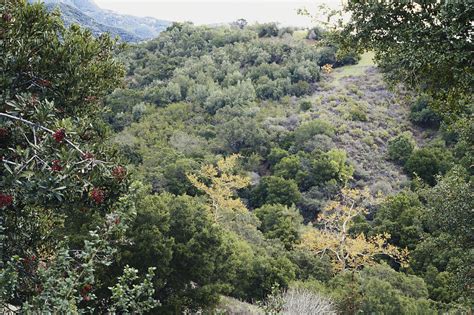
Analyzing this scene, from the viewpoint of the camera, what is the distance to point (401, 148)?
4400 cm

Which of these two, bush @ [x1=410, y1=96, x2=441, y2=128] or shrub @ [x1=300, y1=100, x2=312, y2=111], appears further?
shrub @ [x1=300, y1=100, x2=312, y2=111]

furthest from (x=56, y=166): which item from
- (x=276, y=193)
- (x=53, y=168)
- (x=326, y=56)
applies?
(x=326, y=56)

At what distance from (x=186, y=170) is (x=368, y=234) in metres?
15.6

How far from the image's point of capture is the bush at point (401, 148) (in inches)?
1726

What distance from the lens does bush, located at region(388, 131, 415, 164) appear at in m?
43.8

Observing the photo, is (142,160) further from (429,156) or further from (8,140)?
(8,140)

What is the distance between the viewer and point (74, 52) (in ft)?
20.4

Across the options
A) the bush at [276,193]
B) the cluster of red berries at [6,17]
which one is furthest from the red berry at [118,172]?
the bush at [276,193]

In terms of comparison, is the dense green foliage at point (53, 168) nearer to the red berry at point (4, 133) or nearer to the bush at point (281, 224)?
the red berry at point (4, 133)

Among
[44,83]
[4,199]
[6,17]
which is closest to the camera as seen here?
[4,199]

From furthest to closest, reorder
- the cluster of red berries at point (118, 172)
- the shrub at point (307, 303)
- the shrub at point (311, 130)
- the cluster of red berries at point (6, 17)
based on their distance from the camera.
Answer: the shrub at point (311, 130) → the shrub at point (307, 303) → the cluster of red berries at point (6, 17) → the cluster of red berries at point (118, 172)

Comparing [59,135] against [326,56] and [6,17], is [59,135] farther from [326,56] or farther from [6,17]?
[326,56]

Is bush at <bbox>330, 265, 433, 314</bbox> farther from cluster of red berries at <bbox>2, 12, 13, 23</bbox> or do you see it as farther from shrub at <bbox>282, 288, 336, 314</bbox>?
cluster of red berries at <bbox>2, 12, 13, 23</bbox>

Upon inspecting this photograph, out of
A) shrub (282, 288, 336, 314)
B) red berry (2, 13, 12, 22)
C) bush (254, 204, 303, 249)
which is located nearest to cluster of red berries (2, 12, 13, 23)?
red berry (2, 13, 12, 22)
